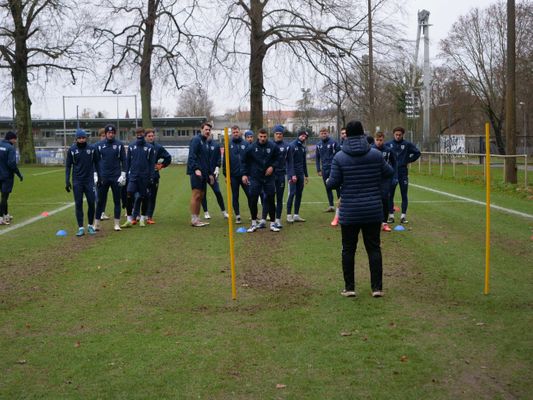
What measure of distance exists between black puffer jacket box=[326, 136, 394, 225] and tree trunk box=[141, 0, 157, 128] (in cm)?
3316

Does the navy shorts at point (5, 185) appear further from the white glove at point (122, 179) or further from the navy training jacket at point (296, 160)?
the navy training jacket at point (296, 160)

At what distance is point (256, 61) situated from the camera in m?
34.4

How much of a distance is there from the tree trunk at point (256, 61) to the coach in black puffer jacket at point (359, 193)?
26.2 meters

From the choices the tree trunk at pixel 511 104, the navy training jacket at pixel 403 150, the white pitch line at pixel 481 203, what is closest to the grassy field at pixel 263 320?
the navy training jacket at pixel 403 150

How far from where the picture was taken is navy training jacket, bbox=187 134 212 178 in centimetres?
1325

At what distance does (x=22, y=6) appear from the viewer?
1633 inches

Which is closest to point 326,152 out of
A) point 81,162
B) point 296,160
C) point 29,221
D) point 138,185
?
point 296,160

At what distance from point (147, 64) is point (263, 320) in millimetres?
37043

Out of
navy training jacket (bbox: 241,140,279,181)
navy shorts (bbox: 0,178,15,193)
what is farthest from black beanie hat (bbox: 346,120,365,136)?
navy shorts (bbox: 0,178,15,193)

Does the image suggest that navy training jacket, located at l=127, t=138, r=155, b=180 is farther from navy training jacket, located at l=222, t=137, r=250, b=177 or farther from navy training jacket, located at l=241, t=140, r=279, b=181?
navy training jacket, located at l=241, t=140, r=279, b=181

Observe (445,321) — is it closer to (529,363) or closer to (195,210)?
(529,363)

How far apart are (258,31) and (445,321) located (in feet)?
94.8

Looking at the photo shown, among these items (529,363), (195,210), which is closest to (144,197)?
(195,210)

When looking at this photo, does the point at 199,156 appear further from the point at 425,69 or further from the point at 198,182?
the point at 425,69
